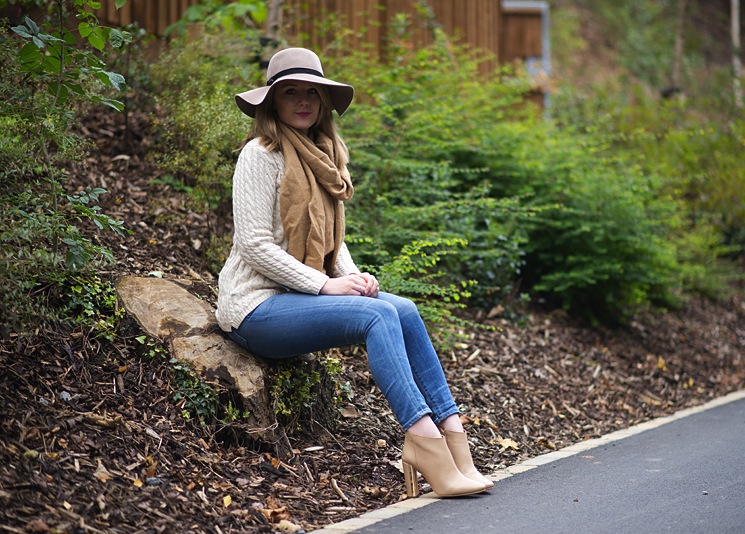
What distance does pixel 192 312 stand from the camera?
4.35 m

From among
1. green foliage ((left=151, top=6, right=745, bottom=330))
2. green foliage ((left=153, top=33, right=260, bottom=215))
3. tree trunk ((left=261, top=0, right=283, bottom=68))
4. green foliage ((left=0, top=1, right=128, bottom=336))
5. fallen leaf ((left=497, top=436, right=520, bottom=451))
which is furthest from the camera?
tree trunk ((left=261, top=0, right=283, bottom=68))

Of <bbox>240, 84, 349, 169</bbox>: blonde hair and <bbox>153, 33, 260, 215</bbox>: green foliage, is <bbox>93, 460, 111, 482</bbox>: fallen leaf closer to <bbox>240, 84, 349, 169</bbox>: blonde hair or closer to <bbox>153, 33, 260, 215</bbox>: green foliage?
<bbox>240, 84, 349, 169</bbox>: blonde hair

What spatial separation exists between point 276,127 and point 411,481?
1.81 meters

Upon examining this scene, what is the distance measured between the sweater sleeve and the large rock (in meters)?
0.44

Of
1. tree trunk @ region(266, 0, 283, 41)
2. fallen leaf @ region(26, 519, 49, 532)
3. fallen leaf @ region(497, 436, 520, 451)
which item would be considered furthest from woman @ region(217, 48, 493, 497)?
tree trunk @ region(266, 0, 283, 41)

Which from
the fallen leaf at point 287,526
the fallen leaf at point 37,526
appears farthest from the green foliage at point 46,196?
the fallen leaf at point 287,526

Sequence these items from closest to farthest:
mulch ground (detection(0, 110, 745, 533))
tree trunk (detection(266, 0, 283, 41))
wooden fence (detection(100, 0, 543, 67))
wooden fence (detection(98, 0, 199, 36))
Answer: mulch ground (detection(0, 110, 745, 533)), tree trunk (detection(266, 0, 283, 41)), wooden fence (detection(98, 0, 199, 36)), wooden fence (detection(100, 0, 543, 67))

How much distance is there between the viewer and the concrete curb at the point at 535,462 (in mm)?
3518

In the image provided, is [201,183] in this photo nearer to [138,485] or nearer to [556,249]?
[138,485]

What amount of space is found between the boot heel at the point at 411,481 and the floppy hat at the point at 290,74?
183 cm

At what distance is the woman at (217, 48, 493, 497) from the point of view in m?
3.81

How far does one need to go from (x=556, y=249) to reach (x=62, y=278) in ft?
16.4

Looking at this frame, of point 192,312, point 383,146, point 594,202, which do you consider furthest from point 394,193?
point 192,312

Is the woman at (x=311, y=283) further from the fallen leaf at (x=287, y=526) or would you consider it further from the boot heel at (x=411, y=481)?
the fallen leaf at (x=287, y=526)
